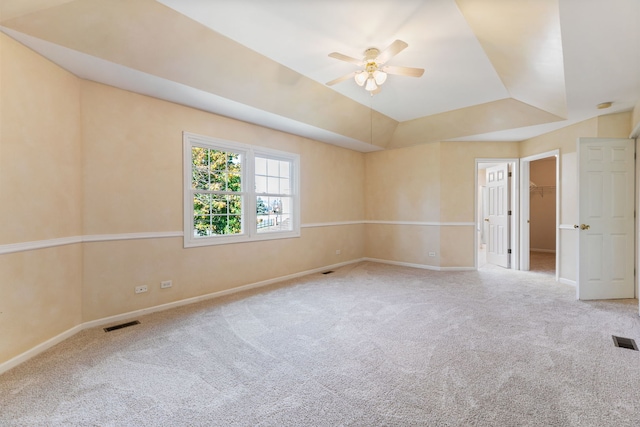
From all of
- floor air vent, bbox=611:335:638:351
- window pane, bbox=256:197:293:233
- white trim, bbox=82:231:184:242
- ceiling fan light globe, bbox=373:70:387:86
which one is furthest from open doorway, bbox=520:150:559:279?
white trim, bbox=82:231:184:242

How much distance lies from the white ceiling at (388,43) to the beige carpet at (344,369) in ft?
8.25

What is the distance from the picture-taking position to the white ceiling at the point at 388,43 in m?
2.21

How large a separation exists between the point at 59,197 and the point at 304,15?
2.76m

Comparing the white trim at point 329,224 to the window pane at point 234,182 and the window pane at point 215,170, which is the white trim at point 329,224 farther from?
the window pane at point 215,170

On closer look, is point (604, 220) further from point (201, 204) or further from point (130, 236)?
point (130, 236)

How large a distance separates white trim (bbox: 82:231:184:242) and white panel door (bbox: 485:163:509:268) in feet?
19.2

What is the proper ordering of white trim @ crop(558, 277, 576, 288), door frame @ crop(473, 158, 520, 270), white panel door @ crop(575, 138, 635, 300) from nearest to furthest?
white panel door @ crop(575, 138, 635, 300)
white trim @ crop(558, 277, 576, 288)
door frame @ crop(473, 158, 520, 270)

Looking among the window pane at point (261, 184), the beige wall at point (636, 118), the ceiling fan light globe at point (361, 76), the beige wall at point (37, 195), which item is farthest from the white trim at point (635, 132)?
the beige wall at point (37, 195)

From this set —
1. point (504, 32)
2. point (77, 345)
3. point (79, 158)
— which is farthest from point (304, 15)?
point (77, 345)

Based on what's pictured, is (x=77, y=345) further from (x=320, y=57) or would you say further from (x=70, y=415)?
(x=320, y=57)

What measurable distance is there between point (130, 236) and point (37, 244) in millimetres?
806

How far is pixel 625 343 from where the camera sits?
2.56 metres

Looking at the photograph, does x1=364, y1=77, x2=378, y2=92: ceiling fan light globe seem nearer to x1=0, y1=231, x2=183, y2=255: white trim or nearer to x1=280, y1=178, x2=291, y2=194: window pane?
x1=280, y1=178, x2=291, y2=194: window pane

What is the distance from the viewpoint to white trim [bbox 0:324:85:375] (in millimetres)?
2186
